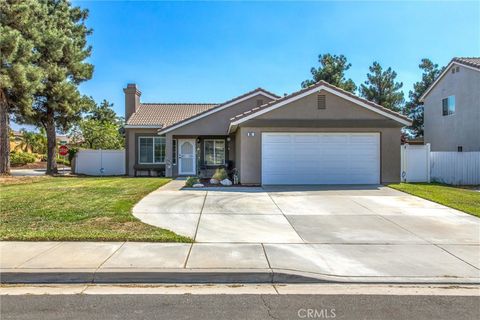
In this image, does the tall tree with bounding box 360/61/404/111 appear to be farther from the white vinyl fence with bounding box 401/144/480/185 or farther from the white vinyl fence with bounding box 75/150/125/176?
the white vinyl fence with bounding box 75/150/125/176

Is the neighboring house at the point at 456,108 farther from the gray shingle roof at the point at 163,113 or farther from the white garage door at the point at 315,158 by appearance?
the gray shingle roof at the point at 163,113

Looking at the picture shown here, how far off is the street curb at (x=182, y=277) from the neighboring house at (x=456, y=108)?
20.1 meters

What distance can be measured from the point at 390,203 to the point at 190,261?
7.77 m

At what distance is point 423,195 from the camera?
1266cm

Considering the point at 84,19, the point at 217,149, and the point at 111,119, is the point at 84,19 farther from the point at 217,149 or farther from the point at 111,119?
the point at 111,119

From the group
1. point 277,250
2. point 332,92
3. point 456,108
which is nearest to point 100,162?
point 332,92

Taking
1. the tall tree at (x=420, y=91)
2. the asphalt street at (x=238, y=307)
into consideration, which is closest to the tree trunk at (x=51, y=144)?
the asphalt street at (x=238, y=307)

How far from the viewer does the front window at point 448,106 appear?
948 inches

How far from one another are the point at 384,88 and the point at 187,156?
23.7 m

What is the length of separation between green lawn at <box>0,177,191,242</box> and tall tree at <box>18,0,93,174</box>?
10896mm

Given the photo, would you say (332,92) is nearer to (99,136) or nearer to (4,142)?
(4,142)

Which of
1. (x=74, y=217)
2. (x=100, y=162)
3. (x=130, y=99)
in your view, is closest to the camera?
(x=74, y=217)

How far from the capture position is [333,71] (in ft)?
113

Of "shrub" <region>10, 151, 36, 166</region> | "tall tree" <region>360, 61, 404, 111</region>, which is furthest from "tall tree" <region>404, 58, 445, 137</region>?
"shrub" <region>10, 151, 36, 166</region>
